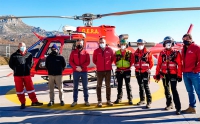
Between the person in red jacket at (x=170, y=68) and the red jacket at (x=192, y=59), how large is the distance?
163mm

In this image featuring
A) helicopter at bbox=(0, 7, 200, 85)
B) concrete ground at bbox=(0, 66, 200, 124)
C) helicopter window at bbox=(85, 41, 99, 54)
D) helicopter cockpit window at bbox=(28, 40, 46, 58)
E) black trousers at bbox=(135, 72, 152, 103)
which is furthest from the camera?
helicopter window at bbox=(85, 41, 99, 54)

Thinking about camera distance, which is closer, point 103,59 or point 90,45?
point 103,59

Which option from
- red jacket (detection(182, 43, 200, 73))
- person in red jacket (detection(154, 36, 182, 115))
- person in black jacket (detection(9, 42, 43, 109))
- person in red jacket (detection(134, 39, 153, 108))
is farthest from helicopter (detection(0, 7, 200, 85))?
red jacket (detection(182, 43, 200, 73))

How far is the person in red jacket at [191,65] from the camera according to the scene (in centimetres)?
503

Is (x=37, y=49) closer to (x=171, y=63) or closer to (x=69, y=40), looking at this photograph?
(x=69, y=40)

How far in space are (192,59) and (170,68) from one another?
0.56 m

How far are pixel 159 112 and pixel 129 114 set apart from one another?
0.80 meters

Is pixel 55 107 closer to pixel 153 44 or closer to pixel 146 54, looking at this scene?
pixel 146 54

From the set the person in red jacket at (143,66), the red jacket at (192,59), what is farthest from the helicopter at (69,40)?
the red jacket at (192,59)

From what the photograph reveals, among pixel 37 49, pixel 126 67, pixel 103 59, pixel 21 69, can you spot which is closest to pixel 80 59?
pixel 103 59

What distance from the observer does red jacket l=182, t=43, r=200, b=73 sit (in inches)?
197

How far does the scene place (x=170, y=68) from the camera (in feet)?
17.3

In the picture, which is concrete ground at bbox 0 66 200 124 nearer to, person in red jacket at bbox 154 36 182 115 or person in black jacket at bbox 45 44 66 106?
person in red jacket at bbox 154 36 182 115

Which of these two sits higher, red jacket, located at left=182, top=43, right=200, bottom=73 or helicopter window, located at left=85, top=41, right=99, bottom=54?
helicopter window, located at left=85, top=41, right=99, bottom=54
